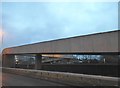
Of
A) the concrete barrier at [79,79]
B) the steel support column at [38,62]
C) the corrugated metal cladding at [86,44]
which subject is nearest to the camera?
the concrete barrier at [79,79]

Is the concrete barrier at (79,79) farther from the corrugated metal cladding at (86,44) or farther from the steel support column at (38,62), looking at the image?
the steel support column at (38,62)

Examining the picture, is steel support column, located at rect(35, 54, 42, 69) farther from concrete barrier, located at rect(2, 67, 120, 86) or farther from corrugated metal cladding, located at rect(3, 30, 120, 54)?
concrete barrier, located at rect(2, 67, 120, 86)

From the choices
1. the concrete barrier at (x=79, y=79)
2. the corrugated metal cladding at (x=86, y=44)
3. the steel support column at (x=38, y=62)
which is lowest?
the concrete barrier at (x=79, y=79)

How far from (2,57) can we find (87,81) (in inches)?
1883

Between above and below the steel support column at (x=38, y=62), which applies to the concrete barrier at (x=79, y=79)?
below

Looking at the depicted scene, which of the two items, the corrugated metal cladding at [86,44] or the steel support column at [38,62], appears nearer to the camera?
the corrugated metal cladding at [86,44]

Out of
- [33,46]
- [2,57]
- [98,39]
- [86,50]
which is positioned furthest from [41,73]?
[2,57]

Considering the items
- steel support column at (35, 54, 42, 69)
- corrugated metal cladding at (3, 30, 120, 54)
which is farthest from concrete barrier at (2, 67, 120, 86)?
steel support column at (35, 54, 42, 69)

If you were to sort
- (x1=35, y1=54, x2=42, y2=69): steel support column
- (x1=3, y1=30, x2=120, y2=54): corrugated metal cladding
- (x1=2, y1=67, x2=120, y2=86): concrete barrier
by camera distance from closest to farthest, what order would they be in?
(x1=2, y1=67, x2=120, y2=86): concrete barrier
(x1=3, y1=30, x2=120, y2=54): corrugated metal cladding
(x1=35, y1=54, x2=42, y2=69): steel support column

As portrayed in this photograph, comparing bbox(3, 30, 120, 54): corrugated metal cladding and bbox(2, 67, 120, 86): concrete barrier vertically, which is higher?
bbox(3, 30, 120, 54): corrugated metal cladding

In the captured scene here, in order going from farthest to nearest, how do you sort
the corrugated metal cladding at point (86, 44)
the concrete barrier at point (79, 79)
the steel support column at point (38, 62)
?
1. the steel support column at point (38, 62)
2. the corrugated metal cladding at point (86, 44)
3. the concrete barrier at point (79, 79)

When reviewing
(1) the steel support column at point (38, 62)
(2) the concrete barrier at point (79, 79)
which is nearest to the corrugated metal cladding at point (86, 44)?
(2) the concrete barrier at point (79, 79)

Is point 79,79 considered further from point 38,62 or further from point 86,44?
point 38,62

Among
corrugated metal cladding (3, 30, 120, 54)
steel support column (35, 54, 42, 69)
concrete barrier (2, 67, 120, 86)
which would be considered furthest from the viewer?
steel support column (35, 54, 42, 69)
